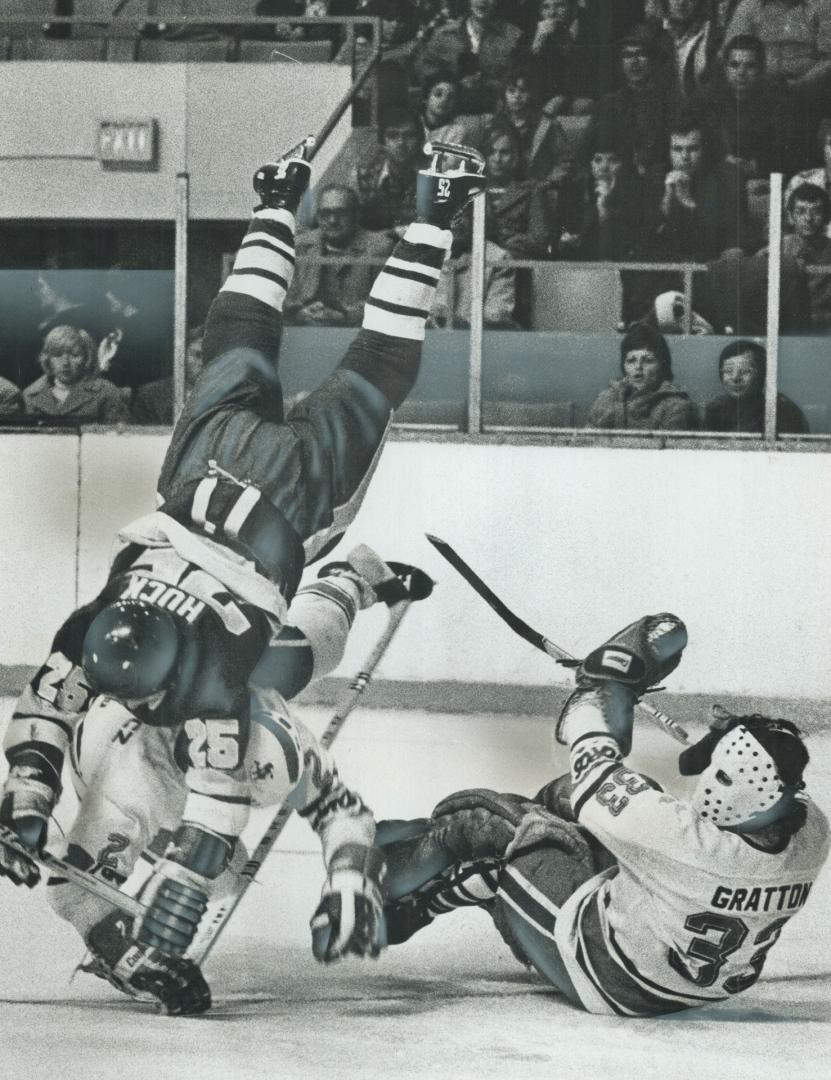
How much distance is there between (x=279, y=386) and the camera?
8.54 feet

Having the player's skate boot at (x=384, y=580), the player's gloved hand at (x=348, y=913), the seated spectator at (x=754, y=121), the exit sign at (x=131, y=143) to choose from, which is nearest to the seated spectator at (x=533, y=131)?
the seated spectator at (x=754, y=121)

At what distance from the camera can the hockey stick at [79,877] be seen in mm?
2475

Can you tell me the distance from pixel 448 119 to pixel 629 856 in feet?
4.32

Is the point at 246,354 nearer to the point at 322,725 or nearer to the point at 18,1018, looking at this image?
the point at 322,725

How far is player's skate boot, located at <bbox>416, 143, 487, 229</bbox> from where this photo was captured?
264cm

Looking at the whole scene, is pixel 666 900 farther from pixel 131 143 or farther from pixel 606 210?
pixel 131 143

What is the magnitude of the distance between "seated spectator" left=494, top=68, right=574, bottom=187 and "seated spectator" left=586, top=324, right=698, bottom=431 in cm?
33

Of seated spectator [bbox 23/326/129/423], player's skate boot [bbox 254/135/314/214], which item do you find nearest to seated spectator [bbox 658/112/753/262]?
player's skate boot [bbox 254/135/314/214]

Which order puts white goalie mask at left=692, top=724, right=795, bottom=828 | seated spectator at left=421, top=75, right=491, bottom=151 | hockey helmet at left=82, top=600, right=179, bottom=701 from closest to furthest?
white goalie mask at left=692, top=724, right=795, bottom=828
hockey helmet at left=82, top=600, right=179, bottom=701
seated spectator at left=421, top=75, right=491, bottom=151

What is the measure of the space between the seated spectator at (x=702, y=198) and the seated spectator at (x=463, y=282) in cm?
32

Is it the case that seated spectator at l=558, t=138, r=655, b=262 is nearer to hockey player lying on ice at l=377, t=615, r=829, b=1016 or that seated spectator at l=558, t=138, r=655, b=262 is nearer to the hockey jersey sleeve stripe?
hockey player lying on ice at l=377, t=615, r=829, b=1016

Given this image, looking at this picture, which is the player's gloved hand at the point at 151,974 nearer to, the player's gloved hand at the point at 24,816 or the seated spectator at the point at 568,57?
the player's gloved hand at the point at 24,816

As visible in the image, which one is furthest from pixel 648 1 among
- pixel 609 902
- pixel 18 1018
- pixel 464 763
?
pixel 18 1018

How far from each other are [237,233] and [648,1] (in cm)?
86
